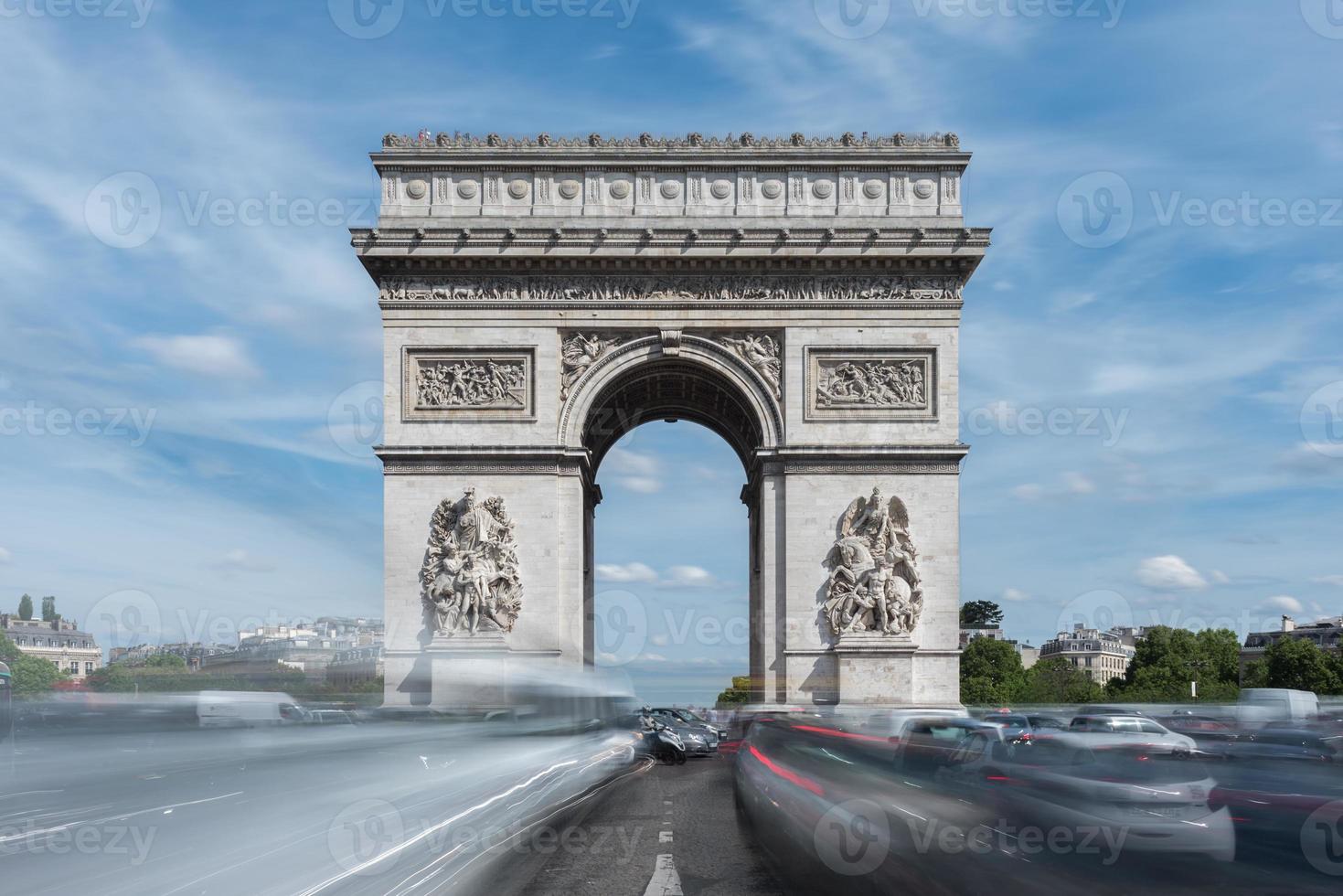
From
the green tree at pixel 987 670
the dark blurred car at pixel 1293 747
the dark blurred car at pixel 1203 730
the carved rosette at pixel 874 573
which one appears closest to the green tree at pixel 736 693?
the green tree at pixel 987 670

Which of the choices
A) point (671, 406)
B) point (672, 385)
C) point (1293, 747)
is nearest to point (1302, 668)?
point (671, 406)

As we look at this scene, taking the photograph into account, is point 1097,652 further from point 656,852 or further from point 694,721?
point 656,852

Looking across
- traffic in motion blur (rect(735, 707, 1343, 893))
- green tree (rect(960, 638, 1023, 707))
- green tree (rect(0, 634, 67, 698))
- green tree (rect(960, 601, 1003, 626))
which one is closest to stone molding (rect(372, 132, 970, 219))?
traffic in motion blur (rect(735, 707, 1343, 893))

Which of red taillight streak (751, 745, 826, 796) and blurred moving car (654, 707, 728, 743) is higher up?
red taillight streak (751, 745, 826, 796)

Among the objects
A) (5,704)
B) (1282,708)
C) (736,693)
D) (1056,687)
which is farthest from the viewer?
(736,693)

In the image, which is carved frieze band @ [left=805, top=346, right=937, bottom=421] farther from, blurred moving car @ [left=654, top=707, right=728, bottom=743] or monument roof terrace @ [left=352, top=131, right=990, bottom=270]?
blurred moving car @ [left=654, top=707, right=728, bottom=743]

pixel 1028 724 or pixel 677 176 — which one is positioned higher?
pixel 677 176
